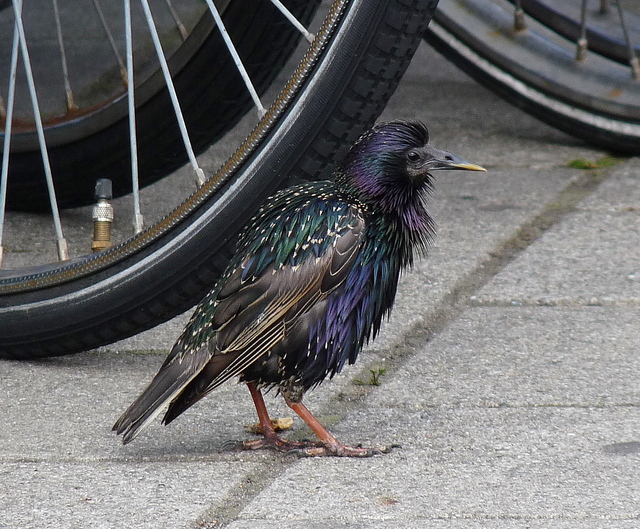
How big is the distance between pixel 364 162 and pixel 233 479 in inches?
28.7

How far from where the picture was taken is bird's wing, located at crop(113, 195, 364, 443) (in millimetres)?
2436

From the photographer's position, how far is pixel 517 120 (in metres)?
5.18

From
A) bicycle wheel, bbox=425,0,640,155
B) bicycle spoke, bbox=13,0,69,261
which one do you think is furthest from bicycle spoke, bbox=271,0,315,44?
bicycle wheel, bbox=425,0,640,155

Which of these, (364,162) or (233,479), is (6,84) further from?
(233,479)

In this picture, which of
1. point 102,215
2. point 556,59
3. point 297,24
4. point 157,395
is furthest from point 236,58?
point 556,59

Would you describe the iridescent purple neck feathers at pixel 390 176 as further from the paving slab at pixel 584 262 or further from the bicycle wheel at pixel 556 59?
the bicycle wheel at pixel 556 59

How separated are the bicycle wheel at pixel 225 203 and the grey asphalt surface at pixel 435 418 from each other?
0.16 m

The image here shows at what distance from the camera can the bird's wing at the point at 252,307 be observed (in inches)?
95.9

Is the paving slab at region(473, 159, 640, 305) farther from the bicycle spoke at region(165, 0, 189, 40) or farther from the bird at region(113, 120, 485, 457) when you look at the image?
the bicycle spoke at region(165, 0, 189, 40)

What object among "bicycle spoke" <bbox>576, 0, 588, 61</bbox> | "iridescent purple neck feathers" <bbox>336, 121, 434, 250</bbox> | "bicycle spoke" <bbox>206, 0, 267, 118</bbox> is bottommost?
"bicycle spoke" <bbox>576, 0, 588, 61</bbox>

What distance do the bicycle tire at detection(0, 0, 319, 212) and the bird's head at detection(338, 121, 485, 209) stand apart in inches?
26.8

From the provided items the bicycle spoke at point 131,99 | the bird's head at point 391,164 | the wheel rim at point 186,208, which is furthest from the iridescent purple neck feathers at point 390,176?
the bicycle spoke at point 131,99

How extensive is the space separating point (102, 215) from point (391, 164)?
2.58ft

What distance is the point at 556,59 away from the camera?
4551mm
